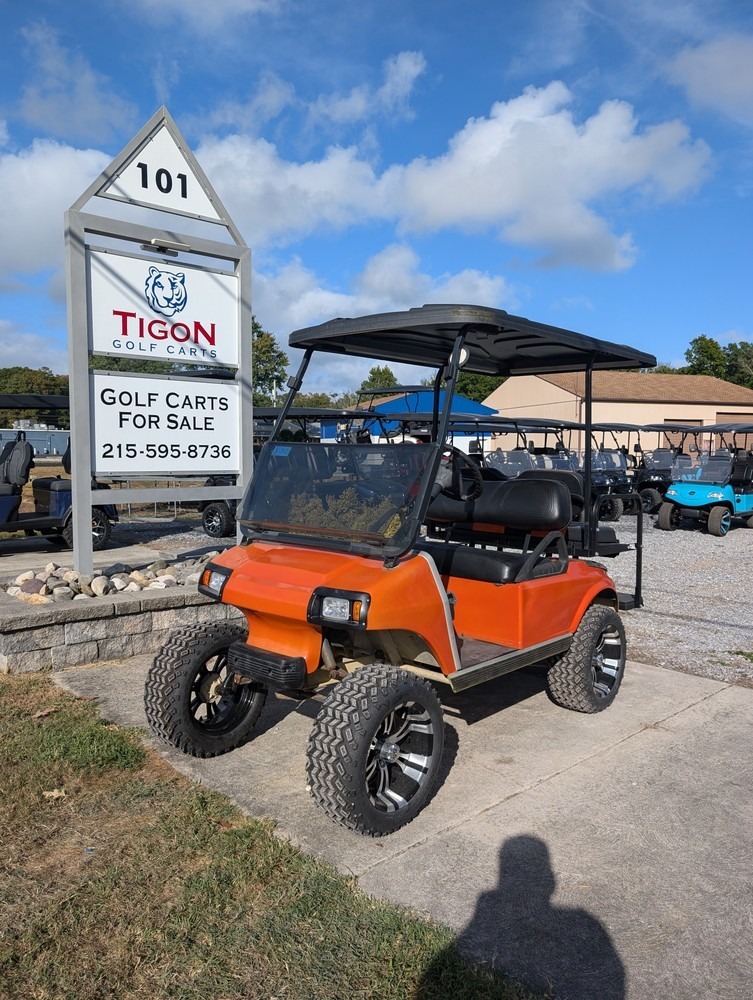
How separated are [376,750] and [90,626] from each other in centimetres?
287

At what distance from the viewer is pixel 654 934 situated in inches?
100

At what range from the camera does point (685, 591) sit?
27.8ft

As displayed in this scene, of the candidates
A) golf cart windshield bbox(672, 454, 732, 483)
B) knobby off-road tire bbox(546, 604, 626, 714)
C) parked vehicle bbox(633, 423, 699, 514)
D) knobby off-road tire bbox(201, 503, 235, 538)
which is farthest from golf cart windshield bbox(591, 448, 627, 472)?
knobby off-road tire bbox(546, 604, 626, 714)

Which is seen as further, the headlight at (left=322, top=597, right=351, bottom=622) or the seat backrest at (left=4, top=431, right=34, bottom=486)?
the seat backrest at (left=4, top=431, right=34, bottom=486)

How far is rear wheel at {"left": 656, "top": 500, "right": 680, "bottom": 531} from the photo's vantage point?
45.9 ft

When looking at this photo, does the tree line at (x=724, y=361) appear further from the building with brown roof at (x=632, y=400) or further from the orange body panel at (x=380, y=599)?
the orange body panel at (x=380, y=599)

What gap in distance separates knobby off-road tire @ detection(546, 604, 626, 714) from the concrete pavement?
11 centimetres

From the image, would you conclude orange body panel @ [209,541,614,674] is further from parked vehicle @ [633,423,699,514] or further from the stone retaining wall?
parked vehicle @ [633,423,699,514]

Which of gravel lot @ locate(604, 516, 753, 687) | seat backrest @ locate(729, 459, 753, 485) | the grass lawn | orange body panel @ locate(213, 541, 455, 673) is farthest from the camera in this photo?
seat backrest @ locate(729, 459, 753, 485)

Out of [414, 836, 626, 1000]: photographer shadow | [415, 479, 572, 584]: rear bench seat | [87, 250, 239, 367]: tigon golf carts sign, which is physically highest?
[87, 250, 239, 367]: tigon golf carts sign

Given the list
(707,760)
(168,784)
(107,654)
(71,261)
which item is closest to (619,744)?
(707,760)

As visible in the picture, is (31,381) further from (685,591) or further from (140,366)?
(685,591)

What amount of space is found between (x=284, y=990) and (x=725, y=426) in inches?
648

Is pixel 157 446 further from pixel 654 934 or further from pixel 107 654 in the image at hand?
pixel 654 934
